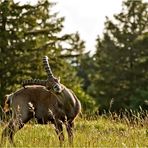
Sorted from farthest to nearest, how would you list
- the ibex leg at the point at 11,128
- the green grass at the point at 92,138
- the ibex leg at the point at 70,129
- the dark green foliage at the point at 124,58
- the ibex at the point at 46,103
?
the dark green foliage at the point at 124,58
the ibex at the point at 46,103
the ibex leg at the point at 70,129
the ibex leg at the point at 11,128
the green grass at the point at 92,138

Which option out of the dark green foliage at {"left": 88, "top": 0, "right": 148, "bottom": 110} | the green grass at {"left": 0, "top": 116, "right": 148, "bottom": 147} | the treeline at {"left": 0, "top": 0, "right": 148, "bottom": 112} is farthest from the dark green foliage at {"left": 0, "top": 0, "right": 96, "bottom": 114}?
the green grass at {"left": 0, "top": 116, "right": 148, "bottom": 147}

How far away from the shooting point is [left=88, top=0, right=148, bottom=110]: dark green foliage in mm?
49812

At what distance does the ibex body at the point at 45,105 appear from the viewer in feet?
36.6

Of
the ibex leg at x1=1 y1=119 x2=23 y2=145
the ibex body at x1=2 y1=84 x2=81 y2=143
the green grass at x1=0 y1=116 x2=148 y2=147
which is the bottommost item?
the green grass at x1=0 y1=116 x2=148 y2=147

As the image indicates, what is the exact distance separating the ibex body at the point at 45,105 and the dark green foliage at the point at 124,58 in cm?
3749

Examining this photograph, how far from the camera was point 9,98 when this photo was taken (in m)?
11.6

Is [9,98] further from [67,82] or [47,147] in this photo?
[67,82]

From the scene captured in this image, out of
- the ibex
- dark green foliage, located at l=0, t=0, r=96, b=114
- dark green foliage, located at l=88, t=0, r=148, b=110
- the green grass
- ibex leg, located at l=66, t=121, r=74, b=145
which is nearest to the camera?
the green grass

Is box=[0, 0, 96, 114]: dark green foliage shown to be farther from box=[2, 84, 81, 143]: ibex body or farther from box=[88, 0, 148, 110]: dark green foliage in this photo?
box=[2, 84, 81, 143]: ibex body

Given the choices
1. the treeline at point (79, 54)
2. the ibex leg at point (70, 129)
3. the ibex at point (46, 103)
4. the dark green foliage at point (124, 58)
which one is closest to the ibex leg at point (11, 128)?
the ibex at point (46, 103)

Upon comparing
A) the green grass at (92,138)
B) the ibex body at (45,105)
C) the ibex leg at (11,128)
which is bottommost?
the green grass at (92,138)

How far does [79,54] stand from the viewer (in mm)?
40562

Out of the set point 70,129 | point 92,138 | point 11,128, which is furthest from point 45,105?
point 92,138

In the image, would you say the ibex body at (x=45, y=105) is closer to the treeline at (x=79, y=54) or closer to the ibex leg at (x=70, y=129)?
the ibex leg at (x=70, y=129)
